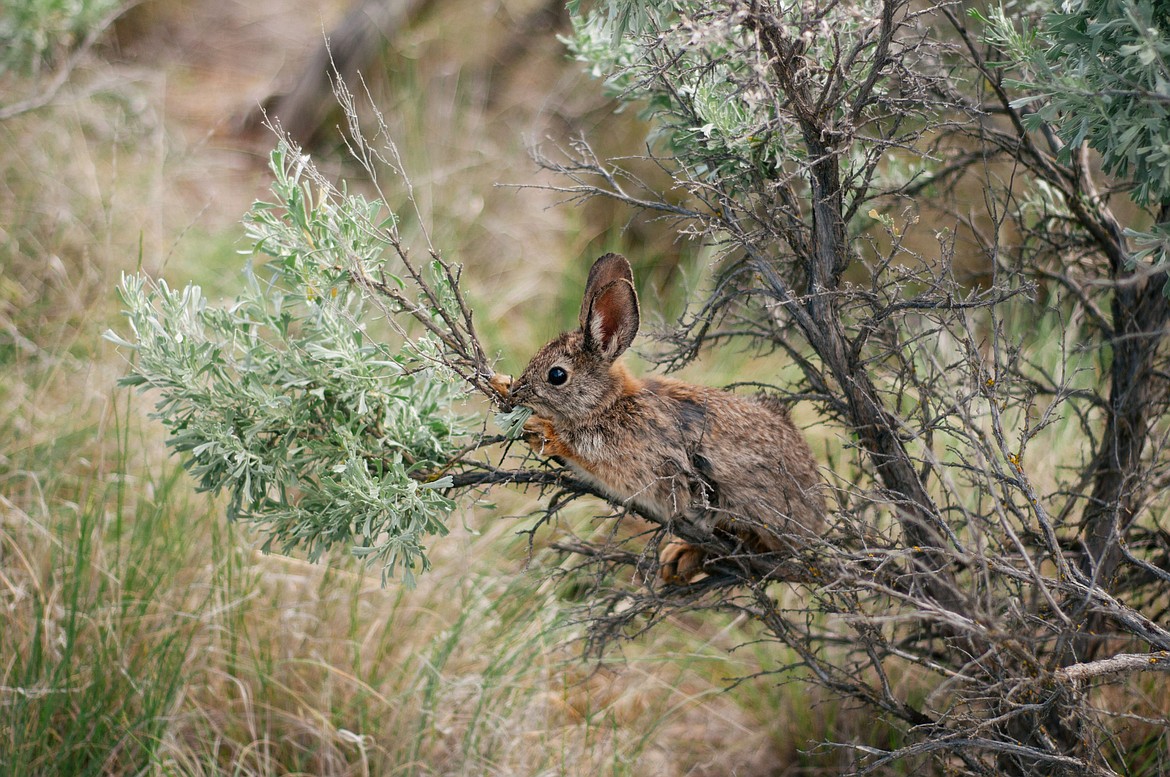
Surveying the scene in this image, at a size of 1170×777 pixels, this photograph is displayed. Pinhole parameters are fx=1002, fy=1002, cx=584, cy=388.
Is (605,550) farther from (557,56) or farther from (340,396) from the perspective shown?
(557,56)

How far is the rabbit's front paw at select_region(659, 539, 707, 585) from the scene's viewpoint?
9.62 ft

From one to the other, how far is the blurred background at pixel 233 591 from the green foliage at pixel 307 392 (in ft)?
0.95

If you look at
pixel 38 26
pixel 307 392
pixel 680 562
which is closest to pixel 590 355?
pixel 680 562

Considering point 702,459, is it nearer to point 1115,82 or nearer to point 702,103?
point 702,103

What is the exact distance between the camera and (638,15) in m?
2.22

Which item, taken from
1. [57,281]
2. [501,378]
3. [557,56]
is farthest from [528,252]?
[501,378]

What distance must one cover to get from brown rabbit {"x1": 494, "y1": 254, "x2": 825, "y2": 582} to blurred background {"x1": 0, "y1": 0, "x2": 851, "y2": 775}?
0.34 m

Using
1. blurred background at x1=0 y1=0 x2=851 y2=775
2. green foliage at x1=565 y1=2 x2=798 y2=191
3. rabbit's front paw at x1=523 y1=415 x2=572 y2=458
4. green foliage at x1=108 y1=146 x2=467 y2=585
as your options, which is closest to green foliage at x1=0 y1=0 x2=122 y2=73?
blurred background at x1=0 y1=0 x2=851 y2=775

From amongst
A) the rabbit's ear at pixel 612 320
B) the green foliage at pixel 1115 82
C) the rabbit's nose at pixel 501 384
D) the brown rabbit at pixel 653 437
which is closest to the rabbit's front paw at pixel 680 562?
the brown rabbit at pixel 653 437

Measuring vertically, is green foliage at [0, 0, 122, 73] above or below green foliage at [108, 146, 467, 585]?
above

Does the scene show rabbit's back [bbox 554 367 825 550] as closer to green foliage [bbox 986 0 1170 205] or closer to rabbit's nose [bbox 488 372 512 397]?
rabbit's nose [bbox 488 372 512 397]

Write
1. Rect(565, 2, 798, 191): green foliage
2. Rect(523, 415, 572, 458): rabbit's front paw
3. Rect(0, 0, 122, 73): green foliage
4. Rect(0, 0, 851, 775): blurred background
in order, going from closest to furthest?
Rect(565, 2, 798, 191): green foliage < Rect(523, 415, 572, 458): rabbit's front paw < Rect(0, 0, 851, 775): blurred background < Rect(0, 0, 122, 73): green foliage

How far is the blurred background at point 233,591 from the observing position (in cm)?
339

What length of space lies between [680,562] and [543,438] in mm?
639
